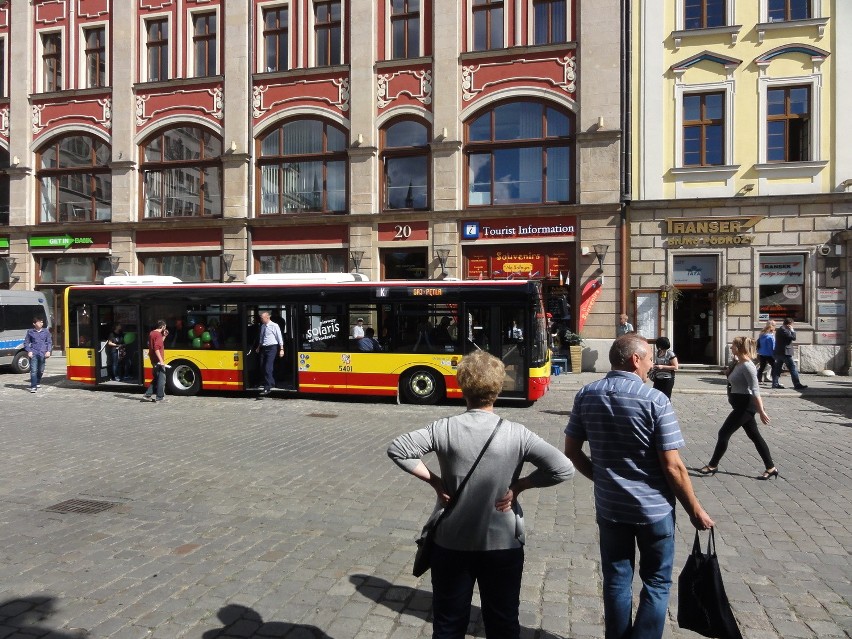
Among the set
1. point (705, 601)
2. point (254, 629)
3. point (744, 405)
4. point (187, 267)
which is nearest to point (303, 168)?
point (187, 267)

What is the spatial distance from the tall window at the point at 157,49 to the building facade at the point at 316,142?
8cm

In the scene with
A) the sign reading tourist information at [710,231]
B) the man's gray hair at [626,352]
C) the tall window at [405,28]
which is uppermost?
the tall window at [405,28]

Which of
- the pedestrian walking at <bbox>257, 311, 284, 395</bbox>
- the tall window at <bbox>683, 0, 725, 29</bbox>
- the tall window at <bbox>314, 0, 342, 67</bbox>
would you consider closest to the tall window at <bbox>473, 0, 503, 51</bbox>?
the tall window at <bbox>314, 0, 342, 67</bbox>

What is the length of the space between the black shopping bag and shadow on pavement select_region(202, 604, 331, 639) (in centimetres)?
189

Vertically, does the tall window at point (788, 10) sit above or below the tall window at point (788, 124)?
above

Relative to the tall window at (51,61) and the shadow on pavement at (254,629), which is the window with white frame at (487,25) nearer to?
the tall window at (51,61)

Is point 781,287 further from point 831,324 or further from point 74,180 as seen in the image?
point 74,180

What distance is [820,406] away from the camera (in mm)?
13055

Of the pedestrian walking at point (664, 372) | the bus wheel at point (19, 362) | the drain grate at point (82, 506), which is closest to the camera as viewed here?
the drain grate at point (82, 506)

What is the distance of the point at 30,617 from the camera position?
3682 mm

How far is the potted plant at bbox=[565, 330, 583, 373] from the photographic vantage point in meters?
19.5

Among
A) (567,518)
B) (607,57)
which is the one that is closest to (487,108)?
(607,57)

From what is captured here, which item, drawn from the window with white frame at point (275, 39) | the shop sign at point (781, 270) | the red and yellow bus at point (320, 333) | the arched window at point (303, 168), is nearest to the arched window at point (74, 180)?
the arched window at point (303, 168)

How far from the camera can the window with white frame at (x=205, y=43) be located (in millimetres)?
23797
